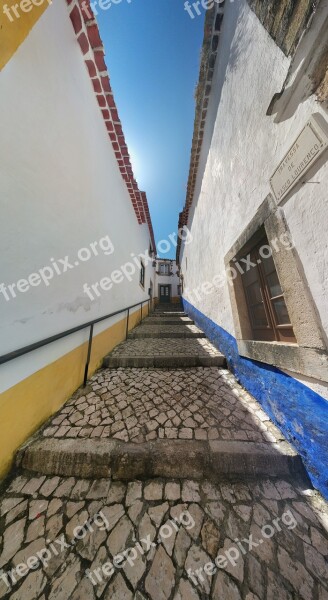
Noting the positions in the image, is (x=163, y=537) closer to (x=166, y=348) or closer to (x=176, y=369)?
(x=176, y=369)

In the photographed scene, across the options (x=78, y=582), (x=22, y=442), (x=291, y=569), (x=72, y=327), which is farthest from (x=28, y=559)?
(x=72, y=327)

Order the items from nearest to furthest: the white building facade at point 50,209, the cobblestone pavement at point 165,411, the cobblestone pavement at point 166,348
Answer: the white building facade at point 50,209
the cobblestone pavement at point 165,411
the cobblestone pavement at point 166,348

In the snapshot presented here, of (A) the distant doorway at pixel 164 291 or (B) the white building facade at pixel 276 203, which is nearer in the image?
(B) the white building facade at pixel 276 203

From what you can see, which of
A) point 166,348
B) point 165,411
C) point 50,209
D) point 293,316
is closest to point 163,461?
point 165,411

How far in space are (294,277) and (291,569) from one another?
182cm

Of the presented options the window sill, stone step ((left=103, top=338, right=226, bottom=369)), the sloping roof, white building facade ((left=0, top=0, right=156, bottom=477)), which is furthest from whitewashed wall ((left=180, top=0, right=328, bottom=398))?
white building facade ((left=0, top=0, right=156, bottom=477))

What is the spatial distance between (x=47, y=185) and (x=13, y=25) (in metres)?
1.17

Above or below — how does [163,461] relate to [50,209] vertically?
below

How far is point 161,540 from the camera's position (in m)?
1.14

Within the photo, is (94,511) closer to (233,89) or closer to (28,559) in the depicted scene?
(28,559)

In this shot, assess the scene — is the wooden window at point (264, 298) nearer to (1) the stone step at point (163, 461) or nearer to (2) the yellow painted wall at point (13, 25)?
(1) the stone step at point (163, 461)

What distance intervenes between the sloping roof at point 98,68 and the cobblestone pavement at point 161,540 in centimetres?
546

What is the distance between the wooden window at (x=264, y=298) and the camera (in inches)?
77.4

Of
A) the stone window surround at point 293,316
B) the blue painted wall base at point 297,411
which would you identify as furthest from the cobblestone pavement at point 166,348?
the stone window surround at point 293,316
